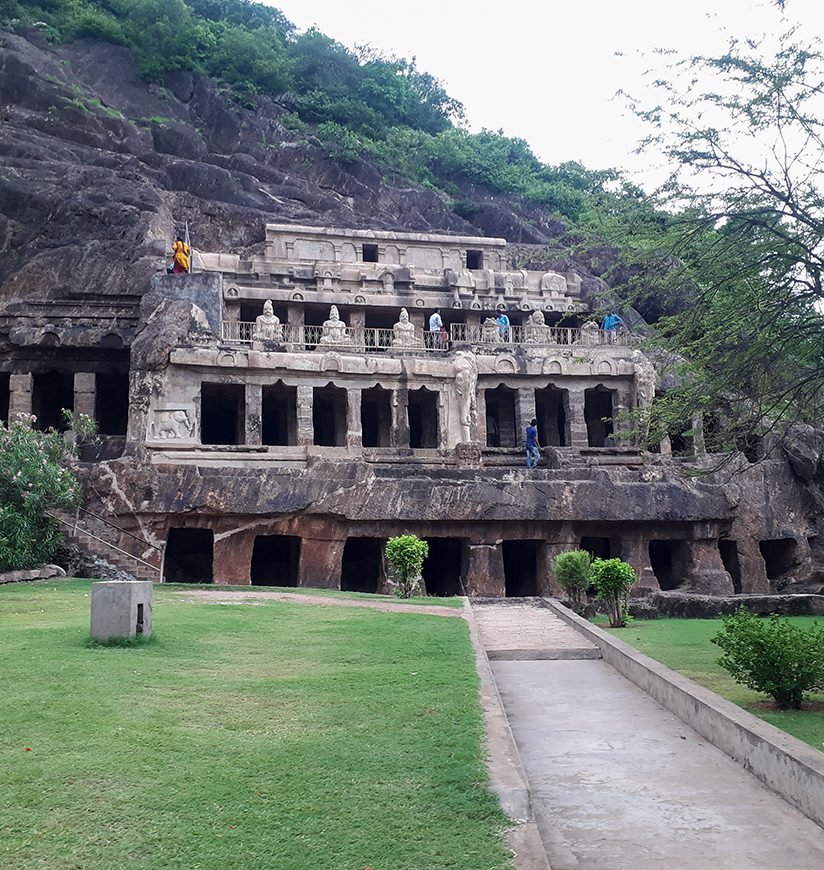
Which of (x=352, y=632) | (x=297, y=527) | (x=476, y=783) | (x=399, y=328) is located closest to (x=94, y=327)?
(x=399, y=328)

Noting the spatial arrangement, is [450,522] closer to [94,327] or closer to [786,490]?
[786,490]

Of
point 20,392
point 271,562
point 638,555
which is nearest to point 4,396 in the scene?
point 20,392

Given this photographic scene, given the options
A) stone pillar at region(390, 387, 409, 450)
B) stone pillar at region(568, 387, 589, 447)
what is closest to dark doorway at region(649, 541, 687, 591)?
stone pillar at region(568, 387, 589, 447)

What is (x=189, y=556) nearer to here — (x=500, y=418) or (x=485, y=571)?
(x=485, y=571)

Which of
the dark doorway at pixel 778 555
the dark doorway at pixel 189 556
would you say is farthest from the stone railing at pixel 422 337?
the dark doorway at pixel 778 555

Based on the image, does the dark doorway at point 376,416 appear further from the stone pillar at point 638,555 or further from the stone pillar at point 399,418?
the stone pillar at point 638,555

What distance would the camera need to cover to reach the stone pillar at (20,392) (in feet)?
96.4

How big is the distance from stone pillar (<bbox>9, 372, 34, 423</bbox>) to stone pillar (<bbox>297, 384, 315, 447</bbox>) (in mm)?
10048

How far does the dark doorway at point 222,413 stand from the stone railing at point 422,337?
5.74ft

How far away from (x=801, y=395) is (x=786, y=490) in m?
15.1

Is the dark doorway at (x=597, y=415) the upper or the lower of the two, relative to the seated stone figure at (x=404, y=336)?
lower

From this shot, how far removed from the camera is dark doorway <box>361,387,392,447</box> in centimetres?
2972

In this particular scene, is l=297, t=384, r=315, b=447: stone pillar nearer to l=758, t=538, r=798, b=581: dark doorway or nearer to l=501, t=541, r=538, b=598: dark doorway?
l=501, t=541, r=538, b=598: dark doorway

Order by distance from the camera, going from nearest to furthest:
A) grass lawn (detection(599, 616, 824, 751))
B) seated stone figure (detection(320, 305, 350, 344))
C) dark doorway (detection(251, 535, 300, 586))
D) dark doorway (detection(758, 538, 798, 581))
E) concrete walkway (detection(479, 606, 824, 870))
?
concrete walkway (detection(479, 606, 824, 870)) < grass lawn (detection(599, 616, 824, 751)) < dark doorway (detection(758, 538, 798, 581)) < dark doorway (detection(251, 535, 300, 586)) < seated stone figure (detection(320, 305, 350, 344))
